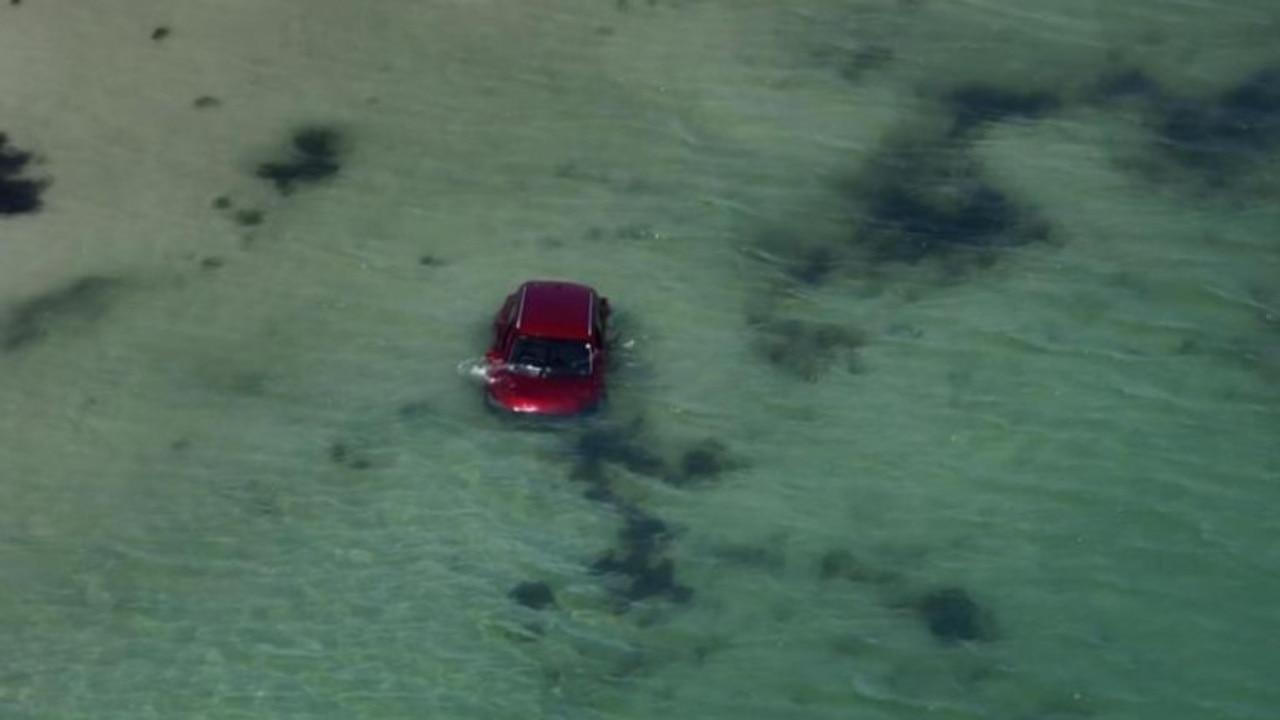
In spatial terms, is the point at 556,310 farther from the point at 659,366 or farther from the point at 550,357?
the point at 659,366

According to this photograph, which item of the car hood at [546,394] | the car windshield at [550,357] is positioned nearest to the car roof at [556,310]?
the car windshield at [550,357]

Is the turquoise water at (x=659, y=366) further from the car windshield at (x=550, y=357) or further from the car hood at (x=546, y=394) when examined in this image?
the car windshield at (x=550, y=357)

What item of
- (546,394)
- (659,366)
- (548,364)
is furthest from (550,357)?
(659,366)

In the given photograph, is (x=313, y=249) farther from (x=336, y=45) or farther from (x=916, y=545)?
(x=916, y=545)

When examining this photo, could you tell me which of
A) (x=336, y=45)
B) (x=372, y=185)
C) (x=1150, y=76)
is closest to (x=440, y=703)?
(x=372, y=185)

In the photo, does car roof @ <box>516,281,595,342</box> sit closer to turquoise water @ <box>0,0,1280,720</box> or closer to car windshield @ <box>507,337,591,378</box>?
car windshield @ <box>507,337,591,378</box>

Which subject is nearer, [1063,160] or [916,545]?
[916,545]

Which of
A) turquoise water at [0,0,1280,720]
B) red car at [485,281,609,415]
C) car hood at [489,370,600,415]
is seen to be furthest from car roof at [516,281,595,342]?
turquoise water at [0,0,1280,720]
